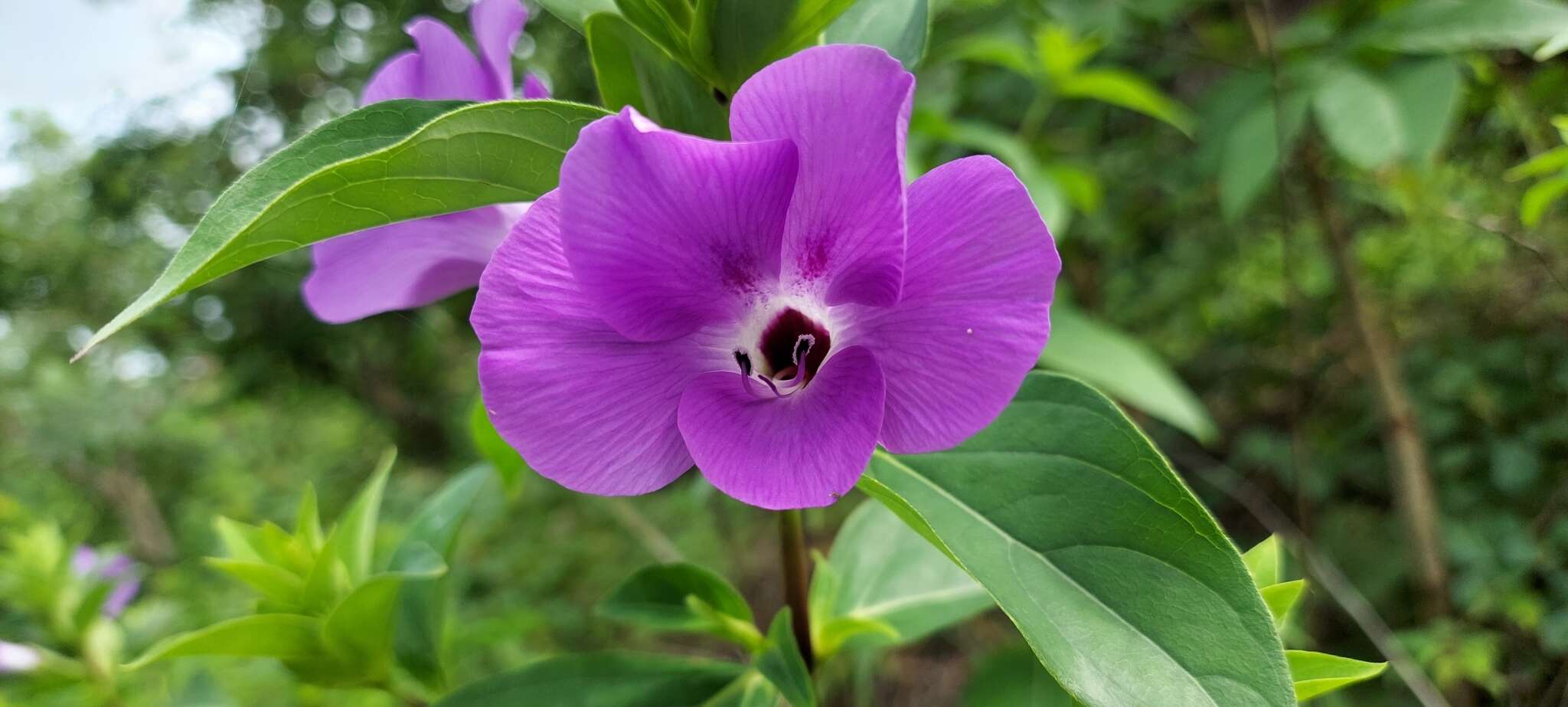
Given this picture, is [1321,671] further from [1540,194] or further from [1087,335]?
[1087,335]

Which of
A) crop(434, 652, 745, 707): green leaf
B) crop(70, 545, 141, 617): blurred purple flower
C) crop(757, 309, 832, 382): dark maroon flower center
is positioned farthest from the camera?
crop(70, 545, 141, 617): blurred purple flower

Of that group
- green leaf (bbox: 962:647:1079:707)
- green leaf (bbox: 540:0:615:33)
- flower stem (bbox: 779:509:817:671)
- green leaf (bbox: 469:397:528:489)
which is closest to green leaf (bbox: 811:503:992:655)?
flower stem (bbox: 779:509:817:671)

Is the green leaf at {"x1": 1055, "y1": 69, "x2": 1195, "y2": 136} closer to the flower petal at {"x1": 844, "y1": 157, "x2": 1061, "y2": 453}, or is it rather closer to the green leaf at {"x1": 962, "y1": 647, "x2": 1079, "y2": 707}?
the green leaf at {"x1": 962, "y1": 647, "x2": 1079, "y2": 707}

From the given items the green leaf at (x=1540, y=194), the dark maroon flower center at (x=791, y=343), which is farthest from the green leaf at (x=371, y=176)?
the green leaf at (x=1540, y=194)

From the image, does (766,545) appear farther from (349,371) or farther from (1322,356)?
(1322,356)

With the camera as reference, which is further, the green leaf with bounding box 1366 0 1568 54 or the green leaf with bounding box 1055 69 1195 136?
the green leaf with bounding box 1055 69 1195 136

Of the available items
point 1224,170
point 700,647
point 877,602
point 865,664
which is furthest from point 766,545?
point 877,602
